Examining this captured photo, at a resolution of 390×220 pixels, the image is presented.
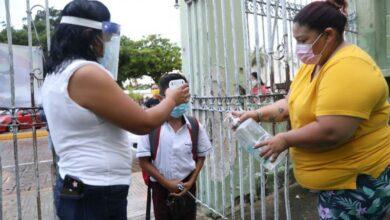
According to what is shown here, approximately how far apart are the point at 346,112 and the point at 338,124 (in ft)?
0.20

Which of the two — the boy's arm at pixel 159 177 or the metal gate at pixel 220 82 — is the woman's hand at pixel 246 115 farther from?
the metal gate at pixel 220 82

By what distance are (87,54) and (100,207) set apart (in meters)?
0.68

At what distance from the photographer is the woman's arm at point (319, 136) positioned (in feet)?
5.68

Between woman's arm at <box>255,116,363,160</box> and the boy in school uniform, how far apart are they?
1232 mm

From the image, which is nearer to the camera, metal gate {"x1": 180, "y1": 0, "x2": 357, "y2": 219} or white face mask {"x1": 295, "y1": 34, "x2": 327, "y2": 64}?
white face mask {"x1": 295, "y1": 34, "x2": 327, "y2": 64}

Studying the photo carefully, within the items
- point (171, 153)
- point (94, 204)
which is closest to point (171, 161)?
point (171, 153)

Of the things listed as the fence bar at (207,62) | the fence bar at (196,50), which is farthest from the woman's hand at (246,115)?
the fence bar at (196,50)

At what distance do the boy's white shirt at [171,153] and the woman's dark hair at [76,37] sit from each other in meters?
1.33

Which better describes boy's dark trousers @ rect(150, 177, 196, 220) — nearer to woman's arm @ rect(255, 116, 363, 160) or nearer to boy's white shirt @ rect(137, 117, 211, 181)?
boy's white shirt @ rect(137, 117, 211, 181)

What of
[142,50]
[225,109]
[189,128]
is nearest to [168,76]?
[189,128]

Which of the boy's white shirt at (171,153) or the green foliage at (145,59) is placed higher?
the green foliage at (145,59)

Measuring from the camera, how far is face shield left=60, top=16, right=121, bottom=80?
1.78 metres

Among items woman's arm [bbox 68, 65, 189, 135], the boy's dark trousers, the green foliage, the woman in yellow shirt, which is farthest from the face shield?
Answer: the green foliage

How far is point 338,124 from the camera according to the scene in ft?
5.67
